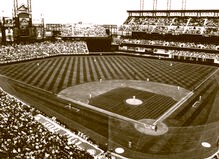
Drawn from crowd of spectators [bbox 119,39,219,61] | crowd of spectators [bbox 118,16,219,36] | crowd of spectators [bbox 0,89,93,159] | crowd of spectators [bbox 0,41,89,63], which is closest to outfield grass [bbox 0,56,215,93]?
crowd of spectators [bbox 0,41,89,63]

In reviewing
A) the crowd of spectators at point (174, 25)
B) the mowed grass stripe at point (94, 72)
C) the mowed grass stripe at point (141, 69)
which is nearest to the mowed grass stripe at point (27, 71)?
the mowed grass stripe at point (94, 72)

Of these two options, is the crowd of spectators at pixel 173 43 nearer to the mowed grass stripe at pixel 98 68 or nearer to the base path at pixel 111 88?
the mowed grass stripe at pixel 98 68

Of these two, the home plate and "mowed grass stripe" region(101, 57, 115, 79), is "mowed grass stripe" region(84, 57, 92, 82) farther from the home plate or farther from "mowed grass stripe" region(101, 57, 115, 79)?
the home plate

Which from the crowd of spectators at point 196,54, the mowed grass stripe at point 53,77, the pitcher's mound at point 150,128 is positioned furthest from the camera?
the crowd of spectators at point 196,54

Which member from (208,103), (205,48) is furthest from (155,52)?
(208,103)

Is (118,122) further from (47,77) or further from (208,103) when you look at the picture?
(47,77)

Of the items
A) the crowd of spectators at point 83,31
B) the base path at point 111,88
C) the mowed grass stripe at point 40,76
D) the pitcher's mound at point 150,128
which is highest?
the crowd of spectators at point 83,31

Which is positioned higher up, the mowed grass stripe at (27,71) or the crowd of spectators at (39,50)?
the crowd of spectators at (39,50)

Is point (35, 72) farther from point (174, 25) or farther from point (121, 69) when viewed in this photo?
point (174, 25)
